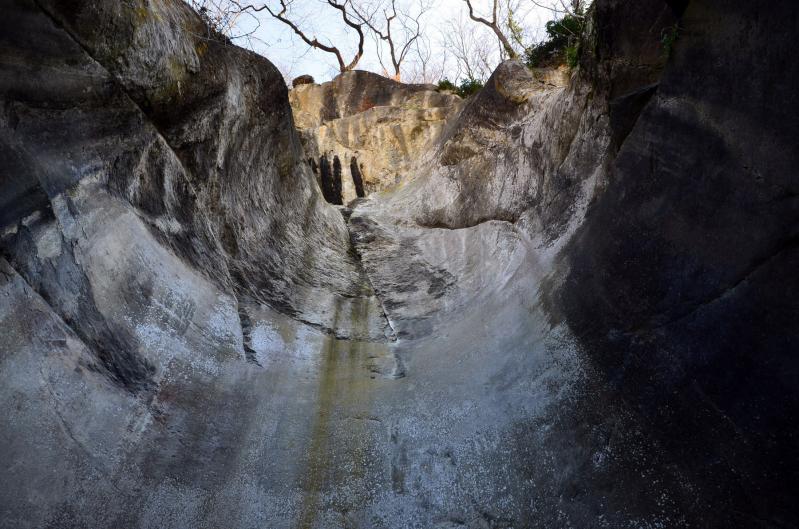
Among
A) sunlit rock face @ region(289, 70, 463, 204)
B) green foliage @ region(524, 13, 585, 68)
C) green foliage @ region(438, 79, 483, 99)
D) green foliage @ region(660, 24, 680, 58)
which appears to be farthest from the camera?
green foliage @ region(438, 79, 483, 99)

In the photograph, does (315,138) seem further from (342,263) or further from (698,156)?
(698,156)

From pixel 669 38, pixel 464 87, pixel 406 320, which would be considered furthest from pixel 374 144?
pixel 669 38

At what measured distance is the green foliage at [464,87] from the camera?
47.8 feet

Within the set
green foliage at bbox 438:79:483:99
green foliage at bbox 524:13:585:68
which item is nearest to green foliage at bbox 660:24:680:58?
green foliage at bbox 524:13:585:68

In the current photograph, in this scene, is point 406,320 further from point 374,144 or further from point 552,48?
point 552,48

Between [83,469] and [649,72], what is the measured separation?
4959 mm

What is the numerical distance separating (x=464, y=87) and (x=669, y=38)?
11.7 m

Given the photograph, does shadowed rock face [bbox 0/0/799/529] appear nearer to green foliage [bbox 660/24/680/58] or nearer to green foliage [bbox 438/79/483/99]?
green foliage [bbox 660/24/680/58]

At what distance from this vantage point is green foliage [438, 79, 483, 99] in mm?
14578

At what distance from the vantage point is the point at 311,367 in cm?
499

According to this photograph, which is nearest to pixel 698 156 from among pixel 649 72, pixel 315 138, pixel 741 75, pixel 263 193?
pixel 741 75

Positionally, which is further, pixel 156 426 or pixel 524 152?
pixel 524 152

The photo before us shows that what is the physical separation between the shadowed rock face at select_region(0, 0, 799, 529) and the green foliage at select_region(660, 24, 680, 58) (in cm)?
6

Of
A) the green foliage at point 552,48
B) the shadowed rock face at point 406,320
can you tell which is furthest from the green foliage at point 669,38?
the green foliage at point 552,48
